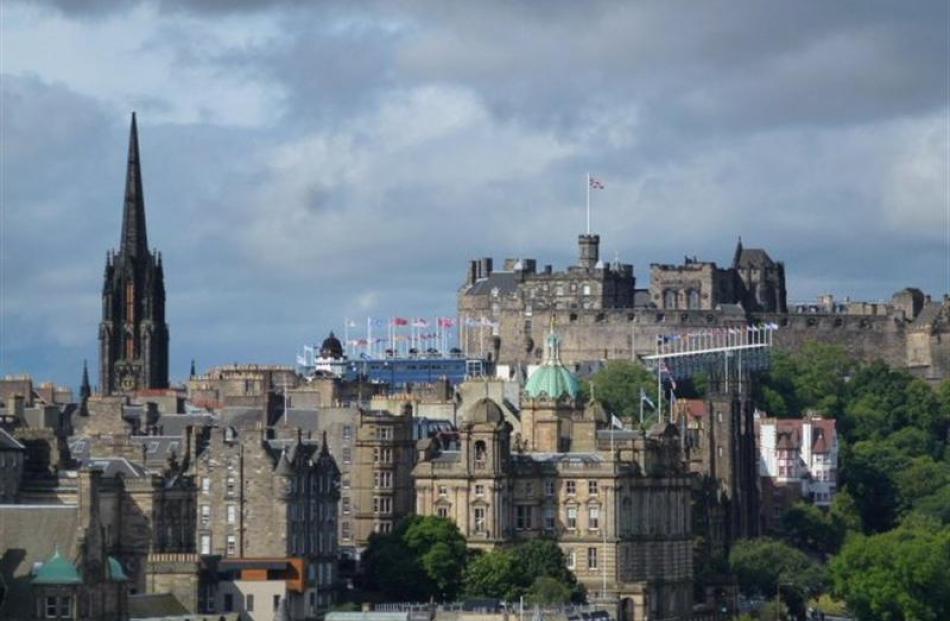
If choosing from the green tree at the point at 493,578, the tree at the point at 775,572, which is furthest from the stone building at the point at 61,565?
the tree at the point at 775,572

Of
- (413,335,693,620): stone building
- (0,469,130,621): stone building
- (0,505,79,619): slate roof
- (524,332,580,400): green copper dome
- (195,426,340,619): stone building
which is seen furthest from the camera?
(524,332,580,400): green copper dome

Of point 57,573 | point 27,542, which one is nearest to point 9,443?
point 27,542

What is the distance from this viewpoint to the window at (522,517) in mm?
174625

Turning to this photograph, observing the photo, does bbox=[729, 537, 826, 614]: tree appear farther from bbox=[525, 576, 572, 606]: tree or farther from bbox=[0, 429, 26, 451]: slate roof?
bbox=[0, 429, 26, 451]: slate roof

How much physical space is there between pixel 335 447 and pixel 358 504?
3.55 meters

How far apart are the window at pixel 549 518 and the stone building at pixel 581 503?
0.04m

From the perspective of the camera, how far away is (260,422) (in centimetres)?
18312

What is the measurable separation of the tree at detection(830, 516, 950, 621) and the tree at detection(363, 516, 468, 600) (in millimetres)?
23645

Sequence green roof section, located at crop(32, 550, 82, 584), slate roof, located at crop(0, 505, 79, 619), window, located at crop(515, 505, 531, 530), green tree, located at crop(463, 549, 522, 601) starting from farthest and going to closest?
window, located at crop(515, 505, 531, 530)
green tree, located at crop(463, 549, 522, 601)
green roof section, located at crop(32, 550, 82, 584)
slate roof, located at crop(0, 505, 79, 619)

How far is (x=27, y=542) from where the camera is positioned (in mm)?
137500

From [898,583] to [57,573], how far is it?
188 ft

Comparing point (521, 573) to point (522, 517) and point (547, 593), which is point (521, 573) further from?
point (522, 517)

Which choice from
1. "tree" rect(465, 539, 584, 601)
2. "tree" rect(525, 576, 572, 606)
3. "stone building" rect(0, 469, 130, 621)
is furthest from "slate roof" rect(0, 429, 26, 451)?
"tree" rect(525, 576, 572, 606)

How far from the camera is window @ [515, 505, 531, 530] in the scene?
17462cm
